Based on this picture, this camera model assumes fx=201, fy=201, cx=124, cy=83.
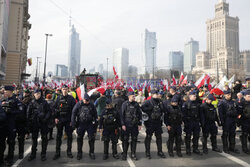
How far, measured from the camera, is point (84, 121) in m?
5.92

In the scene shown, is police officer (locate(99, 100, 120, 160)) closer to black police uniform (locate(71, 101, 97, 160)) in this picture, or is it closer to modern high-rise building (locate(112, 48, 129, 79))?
black police uniform (locate(71, 101, 97, 160))

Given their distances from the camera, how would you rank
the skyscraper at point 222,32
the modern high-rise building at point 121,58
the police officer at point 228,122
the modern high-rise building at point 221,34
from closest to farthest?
the police officer at point 228,122, the modern high-rise building at point 121,58, the modern high-rise building at point 221,34, the skyscraper at point 222,32

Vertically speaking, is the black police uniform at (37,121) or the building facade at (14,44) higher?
the building facade at (14,44)

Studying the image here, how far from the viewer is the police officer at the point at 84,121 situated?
19.4 ft

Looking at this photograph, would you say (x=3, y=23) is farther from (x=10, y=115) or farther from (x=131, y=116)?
(x=131, y=116)

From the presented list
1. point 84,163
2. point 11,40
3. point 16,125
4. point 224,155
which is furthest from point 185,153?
point 11,40

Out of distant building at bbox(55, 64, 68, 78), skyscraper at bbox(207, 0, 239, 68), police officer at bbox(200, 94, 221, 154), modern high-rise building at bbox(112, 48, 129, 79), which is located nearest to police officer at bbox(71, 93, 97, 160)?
police officer at bbox(200, 94, 221, 154)

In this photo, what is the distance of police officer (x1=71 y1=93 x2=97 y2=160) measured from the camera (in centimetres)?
591

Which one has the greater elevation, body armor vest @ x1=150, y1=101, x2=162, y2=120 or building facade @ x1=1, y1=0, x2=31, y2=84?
building facade @ x1=1, y1=0, x2=31, y2=84

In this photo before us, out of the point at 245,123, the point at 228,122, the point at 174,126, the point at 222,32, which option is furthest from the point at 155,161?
the point at 222,32

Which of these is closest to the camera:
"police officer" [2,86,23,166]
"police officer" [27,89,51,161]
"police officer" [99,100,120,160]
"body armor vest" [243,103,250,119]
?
"police officer" [2,86,23,166]

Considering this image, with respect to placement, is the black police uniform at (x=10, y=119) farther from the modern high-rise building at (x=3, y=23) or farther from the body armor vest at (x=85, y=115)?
the modern high-rise building at (x=3, y=23)

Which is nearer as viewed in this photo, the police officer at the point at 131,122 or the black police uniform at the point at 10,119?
the black police uniform at the point at 10,119

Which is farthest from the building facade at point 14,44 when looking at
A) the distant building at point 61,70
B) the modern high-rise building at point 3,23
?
the distant building at point 61,70
